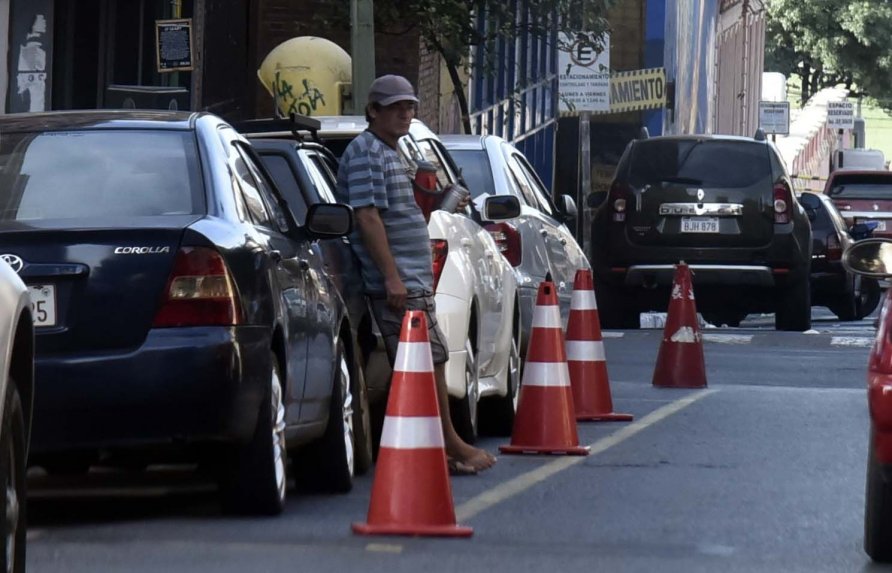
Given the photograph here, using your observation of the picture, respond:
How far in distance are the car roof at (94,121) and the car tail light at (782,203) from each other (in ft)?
42.9

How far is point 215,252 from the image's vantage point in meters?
8.13

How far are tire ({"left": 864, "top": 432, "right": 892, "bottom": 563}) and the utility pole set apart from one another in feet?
37.6

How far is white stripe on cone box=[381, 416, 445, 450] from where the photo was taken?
820 centimetres

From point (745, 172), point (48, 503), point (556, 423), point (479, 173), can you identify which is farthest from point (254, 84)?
point (48, 503)

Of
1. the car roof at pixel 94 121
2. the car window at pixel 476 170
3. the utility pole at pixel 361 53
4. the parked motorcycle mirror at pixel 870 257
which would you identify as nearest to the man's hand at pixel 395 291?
the car roof at pixel 94 121

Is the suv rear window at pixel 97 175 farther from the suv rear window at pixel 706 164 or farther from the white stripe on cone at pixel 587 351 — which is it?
the suv rear window at pixel 706 164

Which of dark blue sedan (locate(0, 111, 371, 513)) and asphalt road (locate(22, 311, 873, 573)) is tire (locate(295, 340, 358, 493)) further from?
dark blue sedan (locate(0, 111, 371, 513))

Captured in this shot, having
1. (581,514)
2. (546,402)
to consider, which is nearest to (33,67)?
(546,402)

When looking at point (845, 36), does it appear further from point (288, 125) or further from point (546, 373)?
point (546, 373)

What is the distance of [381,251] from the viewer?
9805mm

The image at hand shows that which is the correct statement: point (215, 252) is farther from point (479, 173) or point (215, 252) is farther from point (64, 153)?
point (479, 173)

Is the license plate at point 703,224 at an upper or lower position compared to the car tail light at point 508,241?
upper

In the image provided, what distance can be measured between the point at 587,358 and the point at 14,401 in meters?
7.36

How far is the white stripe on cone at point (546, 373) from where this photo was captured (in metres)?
11.0
